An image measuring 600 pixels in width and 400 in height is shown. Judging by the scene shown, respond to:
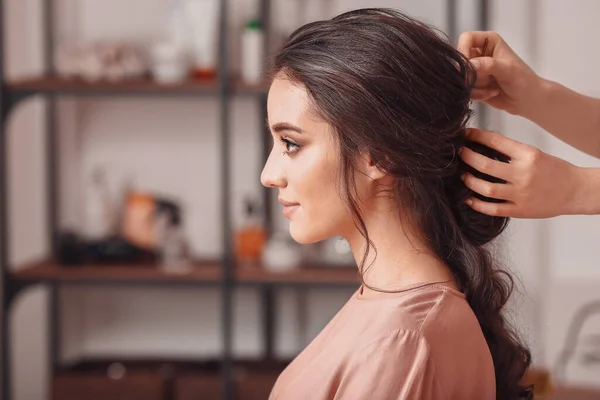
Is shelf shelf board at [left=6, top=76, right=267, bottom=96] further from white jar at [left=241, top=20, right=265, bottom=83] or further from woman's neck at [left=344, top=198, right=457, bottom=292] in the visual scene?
woman's neck at [left=344, top=198, right=457, bottom=292]

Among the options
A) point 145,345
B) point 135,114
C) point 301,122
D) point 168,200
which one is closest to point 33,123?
point 135,114

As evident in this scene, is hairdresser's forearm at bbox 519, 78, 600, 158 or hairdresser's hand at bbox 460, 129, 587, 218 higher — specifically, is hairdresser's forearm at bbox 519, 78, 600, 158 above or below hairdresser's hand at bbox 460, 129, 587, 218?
above

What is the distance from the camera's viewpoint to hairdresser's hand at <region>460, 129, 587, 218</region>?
1.24m

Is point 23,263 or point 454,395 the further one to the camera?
point 23,263

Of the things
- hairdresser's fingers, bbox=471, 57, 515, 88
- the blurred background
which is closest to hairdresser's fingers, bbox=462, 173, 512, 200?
hairdresser's fingers, bbox=471, 57, 515, 88

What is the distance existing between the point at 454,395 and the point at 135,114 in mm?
2481

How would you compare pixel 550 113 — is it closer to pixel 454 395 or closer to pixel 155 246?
pixel 454 395

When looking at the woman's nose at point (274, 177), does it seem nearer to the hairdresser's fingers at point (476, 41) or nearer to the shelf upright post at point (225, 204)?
the hairdresser's fingers at point (476, 41)

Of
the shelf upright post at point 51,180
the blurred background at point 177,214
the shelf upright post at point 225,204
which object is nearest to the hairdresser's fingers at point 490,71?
the blurred background at point 177,214

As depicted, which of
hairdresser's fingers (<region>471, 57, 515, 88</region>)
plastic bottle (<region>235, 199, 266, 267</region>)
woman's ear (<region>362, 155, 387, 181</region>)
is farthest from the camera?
plastic bottle (<region>235, 199, 266, 267</region>)

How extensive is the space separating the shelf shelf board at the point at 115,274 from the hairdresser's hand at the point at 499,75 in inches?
71.5

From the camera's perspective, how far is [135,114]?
137 inches

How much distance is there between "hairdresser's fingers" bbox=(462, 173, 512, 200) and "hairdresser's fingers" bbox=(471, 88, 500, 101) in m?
0.21

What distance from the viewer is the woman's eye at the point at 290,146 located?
52.6 inches
